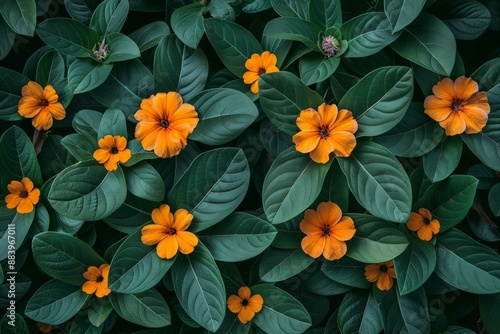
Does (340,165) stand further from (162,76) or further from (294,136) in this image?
(162,76)

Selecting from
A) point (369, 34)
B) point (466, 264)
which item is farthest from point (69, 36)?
point (466, 264)

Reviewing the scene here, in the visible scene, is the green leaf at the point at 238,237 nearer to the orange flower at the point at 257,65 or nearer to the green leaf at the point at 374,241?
the green leaf at the point at 374,241

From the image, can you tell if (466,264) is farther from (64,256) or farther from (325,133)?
(64,256)

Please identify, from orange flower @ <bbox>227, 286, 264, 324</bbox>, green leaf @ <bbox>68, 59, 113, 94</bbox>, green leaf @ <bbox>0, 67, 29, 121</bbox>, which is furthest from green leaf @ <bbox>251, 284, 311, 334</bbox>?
green leaf @ <bbox>0, 67, 29, 121</bbox>

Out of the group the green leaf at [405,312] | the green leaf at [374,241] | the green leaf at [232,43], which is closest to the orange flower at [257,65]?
the green leaf at [232,43]

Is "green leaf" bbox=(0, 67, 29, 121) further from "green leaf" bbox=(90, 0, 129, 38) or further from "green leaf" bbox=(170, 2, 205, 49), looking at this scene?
"green leaf" bbox=(170, 2, 205, 49)
